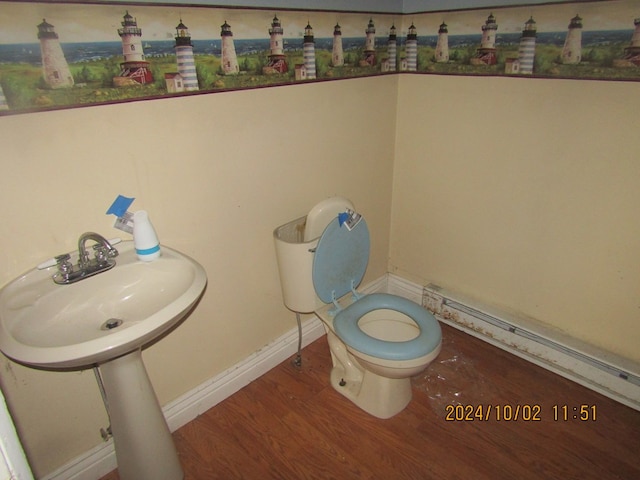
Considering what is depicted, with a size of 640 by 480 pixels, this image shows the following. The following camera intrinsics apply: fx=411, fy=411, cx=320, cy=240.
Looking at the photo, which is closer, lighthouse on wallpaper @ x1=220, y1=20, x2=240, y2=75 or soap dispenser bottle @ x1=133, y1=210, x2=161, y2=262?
soap dispenser bottle @ x1=133, y1=210, x2=161, y2=262

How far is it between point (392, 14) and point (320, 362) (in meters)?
1.64

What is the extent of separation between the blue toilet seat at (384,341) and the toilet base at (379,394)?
0.20 metres

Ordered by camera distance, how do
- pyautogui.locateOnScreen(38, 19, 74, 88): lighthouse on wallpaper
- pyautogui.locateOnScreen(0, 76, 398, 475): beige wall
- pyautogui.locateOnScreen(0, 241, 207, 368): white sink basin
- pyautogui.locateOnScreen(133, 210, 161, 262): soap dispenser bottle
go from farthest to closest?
pyautogui.locateOnScreen(133, 210, 161, 262): soap dispenser bottle < pyautogui.locateOnScreen(0, 76, 398, 475): beige wall < pyautogui.locateOnScreen(38, 19, 74, 88): lighthouse on wallpaper < pyautogui.locateOnScreen(0, 241, 207, 368): white sink basin

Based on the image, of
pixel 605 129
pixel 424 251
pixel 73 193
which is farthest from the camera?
pixel 424 251

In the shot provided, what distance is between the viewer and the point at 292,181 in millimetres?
1710

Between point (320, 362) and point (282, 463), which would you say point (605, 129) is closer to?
point (320, 362)

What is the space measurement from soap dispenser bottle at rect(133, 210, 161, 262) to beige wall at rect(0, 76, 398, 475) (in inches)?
3.9

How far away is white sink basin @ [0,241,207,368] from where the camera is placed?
899 mm

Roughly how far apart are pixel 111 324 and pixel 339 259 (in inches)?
33.9

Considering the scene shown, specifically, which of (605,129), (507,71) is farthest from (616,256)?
(507,71)

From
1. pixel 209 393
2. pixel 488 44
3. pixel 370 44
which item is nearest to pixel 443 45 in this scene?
pixel 488 44

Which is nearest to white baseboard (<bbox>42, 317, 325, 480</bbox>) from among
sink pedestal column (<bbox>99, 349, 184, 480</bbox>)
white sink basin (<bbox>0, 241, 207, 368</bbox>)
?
sink pedestal column (<bbox>99, 349, 184, 480</bbox>)

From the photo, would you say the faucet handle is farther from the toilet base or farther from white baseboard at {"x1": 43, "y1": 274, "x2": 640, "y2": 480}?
the toilet base

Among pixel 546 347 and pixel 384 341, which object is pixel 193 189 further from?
pixel 546 347
